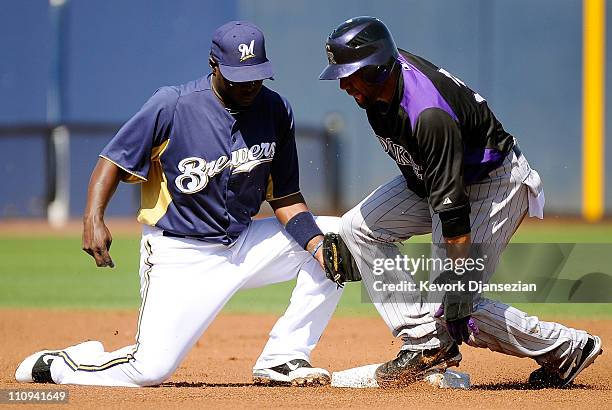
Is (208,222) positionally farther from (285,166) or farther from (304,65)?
(304,65)

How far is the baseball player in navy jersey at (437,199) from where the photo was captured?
3.96 m

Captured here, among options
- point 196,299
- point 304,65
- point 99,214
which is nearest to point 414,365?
point 196,299

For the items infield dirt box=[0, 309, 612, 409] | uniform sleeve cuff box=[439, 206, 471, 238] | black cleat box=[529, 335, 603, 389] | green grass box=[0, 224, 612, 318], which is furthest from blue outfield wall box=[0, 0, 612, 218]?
uniform sleeve cuff box=[439, 206, 471, 238]

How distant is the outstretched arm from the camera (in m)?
4.27

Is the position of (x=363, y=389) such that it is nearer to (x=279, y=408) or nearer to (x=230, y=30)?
(x=279, y=408)

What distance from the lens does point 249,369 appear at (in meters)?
5.44

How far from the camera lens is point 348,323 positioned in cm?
754

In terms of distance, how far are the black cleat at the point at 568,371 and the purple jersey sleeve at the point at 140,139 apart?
81.0 inches

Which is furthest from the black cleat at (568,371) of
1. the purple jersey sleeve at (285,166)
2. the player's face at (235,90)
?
the player's face at (235,90)

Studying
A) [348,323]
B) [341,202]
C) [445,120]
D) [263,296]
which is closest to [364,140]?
[341,202]

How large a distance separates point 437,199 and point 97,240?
4.86ft

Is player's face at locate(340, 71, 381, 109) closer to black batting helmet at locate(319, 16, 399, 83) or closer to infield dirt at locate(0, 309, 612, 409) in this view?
black batting helmet at locate(319, 16, 399, 83)

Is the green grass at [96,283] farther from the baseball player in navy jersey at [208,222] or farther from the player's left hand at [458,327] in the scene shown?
Answer: the player's left hand at [458,327]

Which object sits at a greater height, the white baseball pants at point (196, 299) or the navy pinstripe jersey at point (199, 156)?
the navy pinstripe jersey at point (199, 156)
